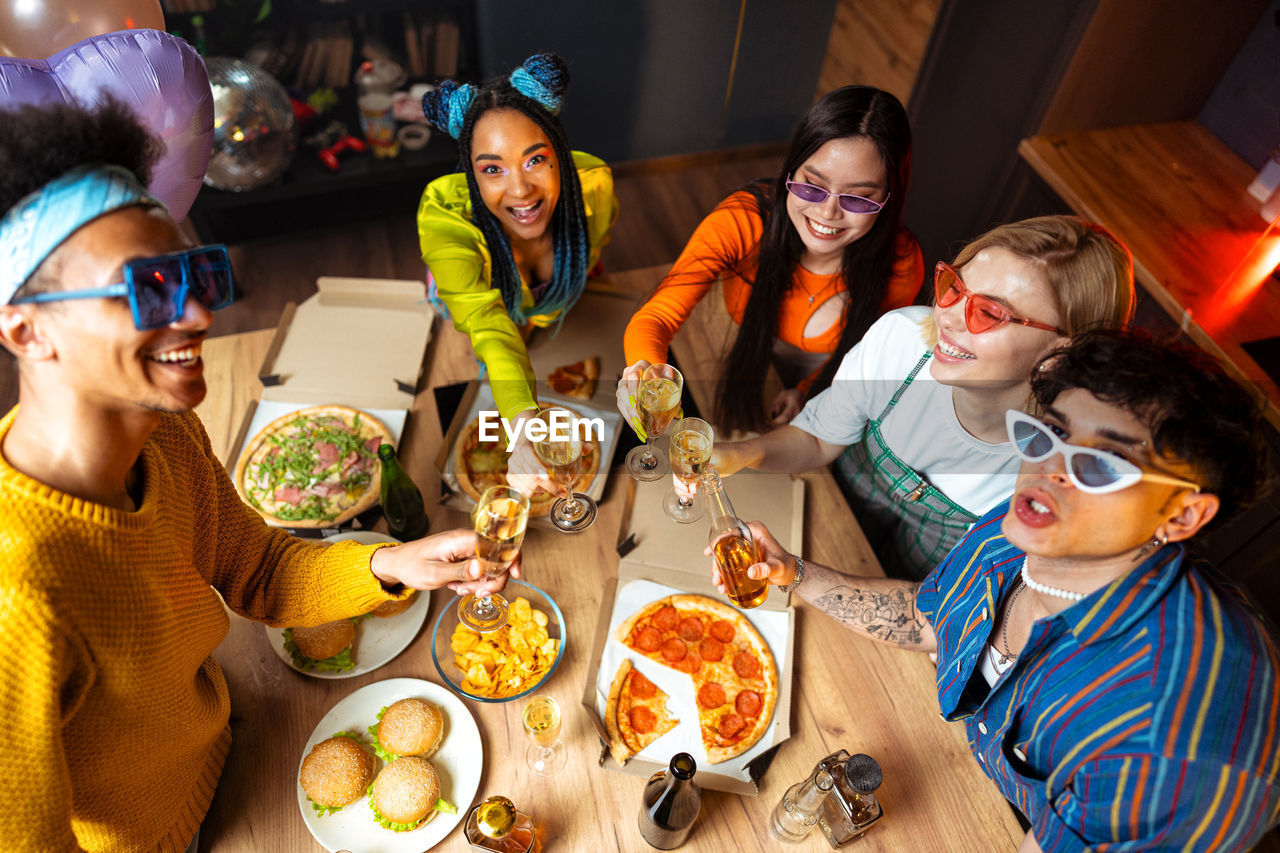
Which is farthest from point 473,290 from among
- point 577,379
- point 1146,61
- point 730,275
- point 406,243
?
point 1146,61

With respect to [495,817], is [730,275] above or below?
above

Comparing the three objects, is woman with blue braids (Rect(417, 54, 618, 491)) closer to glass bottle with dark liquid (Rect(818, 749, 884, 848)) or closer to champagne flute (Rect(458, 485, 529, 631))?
champagne flute (Rect(458, 485, 529, 631))

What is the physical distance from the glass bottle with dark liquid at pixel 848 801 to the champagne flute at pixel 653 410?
0.79 metres

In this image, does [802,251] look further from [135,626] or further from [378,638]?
[135,626]

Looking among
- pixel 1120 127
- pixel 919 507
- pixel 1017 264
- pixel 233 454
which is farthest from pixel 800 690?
pixel 1120 127

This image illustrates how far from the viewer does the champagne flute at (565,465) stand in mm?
1582

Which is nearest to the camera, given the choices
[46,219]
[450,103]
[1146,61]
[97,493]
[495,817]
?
[46,219]

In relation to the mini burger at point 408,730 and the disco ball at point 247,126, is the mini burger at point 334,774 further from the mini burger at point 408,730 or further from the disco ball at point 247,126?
the disco ball at point 247,126

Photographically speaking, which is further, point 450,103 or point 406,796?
point 450,103

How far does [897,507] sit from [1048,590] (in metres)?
0.71

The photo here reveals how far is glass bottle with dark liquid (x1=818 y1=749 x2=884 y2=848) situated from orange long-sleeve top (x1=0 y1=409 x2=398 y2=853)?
945 millimetres

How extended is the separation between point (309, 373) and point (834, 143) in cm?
159

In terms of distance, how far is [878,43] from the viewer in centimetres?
401

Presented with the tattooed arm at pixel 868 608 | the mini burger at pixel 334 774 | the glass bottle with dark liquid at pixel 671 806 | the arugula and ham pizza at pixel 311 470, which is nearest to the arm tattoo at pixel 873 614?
the tattooed arm at pixel 868 608
